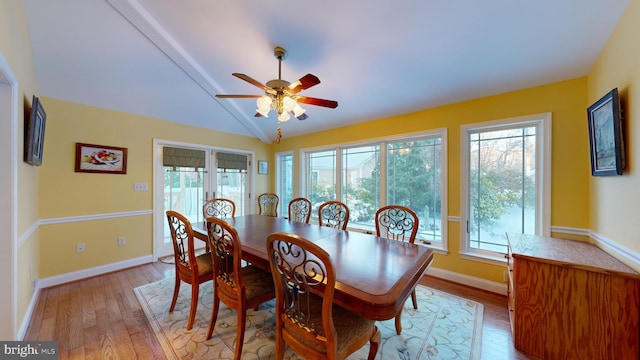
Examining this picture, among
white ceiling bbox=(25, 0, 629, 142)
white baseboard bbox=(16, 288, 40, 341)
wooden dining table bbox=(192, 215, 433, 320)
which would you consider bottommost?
white baseboard bbox=(16, 288, 40, 341)

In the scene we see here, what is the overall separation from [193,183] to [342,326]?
12.3 ft

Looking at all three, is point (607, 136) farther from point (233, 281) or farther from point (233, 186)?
point (233, 186)

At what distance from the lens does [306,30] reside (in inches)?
79.7

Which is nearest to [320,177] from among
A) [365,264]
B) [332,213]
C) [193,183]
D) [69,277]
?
[332,213]

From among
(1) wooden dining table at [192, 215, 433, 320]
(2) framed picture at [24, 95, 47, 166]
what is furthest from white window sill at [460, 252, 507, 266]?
(2) framed picture at [24, 95, 47, 166]

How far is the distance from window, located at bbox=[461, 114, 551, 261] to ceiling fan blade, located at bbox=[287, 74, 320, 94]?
199 cm

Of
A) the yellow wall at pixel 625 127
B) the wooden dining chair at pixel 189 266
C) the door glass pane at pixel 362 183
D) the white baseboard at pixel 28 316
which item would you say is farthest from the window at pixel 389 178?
the white baseboard at pixel 28 316

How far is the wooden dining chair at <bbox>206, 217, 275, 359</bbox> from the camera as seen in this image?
59.1 inches

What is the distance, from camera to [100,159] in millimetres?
3021

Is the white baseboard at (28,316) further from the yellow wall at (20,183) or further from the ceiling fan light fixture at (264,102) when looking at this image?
the ceiling fan light fixture at (264,102)

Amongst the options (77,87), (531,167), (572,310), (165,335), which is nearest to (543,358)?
(572,310)

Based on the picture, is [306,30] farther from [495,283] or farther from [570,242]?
[495,283]

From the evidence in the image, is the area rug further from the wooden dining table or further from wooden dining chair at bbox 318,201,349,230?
wooden dining chair at bbox 318,201,349,230

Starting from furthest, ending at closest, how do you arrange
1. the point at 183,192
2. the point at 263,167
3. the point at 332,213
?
the point at 263,167 < the point at 183,192 < the point at 332,213
